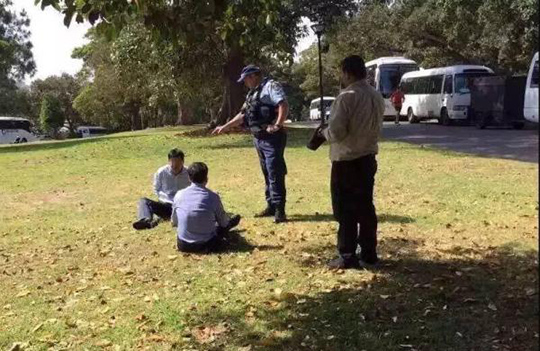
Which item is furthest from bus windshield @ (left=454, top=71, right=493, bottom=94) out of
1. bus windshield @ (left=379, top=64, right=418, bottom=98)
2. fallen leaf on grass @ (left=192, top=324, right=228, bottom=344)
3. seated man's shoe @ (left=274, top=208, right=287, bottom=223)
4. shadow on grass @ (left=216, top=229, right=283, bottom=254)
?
fallen leaf on grass @ (left=192, top=324, right=228, bottom=344)

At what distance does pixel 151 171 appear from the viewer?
50.0 feet

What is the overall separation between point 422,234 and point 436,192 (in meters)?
2.94

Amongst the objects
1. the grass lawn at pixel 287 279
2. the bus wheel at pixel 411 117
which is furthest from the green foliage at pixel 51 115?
the grass lawn at pixel 287 279

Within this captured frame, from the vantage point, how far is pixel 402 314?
4.68 meters

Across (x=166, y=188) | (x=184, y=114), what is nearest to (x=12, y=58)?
(x=184, y=114)

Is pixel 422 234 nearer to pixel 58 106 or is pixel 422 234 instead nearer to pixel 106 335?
pixel 106 335

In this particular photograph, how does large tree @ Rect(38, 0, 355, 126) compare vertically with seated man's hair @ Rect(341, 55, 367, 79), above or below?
above

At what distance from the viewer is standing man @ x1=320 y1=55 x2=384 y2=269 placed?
→ 17.3 feet

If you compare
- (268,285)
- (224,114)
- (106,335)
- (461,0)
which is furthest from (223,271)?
(224,114)

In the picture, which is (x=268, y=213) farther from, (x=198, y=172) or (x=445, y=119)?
(x=445, y=119)

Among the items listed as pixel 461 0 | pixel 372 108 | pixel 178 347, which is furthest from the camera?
pixel 461 0

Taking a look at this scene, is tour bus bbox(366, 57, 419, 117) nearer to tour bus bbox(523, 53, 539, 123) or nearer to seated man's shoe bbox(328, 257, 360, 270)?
seated man's shoe bbox(328, 257, 360, 270)

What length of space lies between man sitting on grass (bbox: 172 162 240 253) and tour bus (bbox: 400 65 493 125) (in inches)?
922

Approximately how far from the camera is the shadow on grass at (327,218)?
25.8 feet
